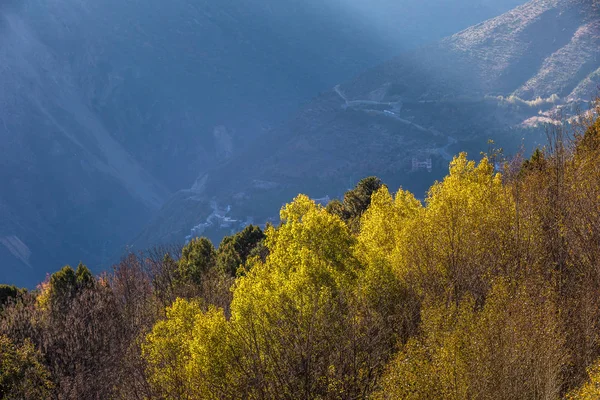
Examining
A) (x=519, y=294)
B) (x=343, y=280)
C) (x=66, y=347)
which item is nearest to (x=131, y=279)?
(x=66, y=347)

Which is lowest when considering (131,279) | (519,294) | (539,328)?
(539,328)

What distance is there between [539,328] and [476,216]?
35.2 feet

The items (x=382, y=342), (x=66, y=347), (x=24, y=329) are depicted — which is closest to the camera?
(x=382, y=342)

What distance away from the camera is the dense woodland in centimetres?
1551

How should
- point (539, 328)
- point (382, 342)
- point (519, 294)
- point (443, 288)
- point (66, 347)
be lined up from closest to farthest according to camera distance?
point (539, 328), point (519, 294), point (382, 342), point (443, 288), point (66, 347)

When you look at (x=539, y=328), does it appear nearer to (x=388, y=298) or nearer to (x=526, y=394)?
(x=526, y=394)

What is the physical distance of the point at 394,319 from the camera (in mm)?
22344

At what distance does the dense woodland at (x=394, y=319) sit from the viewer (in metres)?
15.5

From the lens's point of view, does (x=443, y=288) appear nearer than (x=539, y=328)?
No

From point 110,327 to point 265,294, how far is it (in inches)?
831

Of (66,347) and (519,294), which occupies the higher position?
(66,347)

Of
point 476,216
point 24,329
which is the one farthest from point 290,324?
point 24,329

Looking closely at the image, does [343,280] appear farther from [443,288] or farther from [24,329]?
[24,329]

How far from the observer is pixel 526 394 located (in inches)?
581
